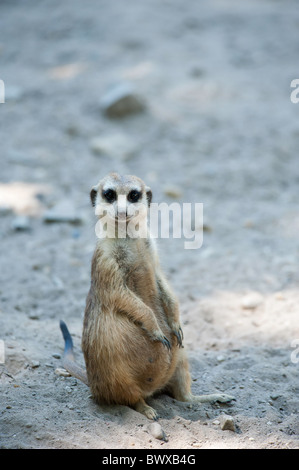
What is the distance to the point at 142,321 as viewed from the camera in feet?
8.80

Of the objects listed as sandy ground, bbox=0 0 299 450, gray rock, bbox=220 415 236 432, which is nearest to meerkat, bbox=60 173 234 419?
sandy ground, bbox=0 0 299 450

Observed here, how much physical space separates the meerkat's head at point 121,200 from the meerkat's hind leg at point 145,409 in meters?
0.87

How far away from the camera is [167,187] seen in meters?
5.70

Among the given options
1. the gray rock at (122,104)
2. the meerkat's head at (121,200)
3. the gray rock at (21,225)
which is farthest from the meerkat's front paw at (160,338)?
the gray rock at (122,104)

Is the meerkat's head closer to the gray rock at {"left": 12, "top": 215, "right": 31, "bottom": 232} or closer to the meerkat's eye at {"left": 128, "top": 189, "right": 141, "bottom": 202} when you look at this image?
the meerkat's eye at {"left": 128, "top": 189, "right": 141, "bottom": 202}

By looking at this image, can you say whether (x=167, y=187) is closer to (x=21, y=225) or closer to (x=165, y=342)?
(x=21, y=225)

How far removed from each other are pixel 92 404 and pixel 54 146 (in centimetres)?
415

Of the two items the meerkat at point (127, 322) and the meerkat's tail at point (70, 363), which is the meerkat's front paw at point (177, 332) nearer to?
the meerkat at point (127, 322)

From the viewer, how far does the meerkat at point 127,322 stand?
103 inches

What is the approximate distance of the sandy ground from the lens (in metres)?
2.70

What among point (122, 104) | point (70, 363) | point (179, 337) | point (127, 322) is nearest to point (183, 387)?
point (179, 337)

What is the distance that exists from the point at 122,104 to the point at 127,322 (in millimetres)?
4535
